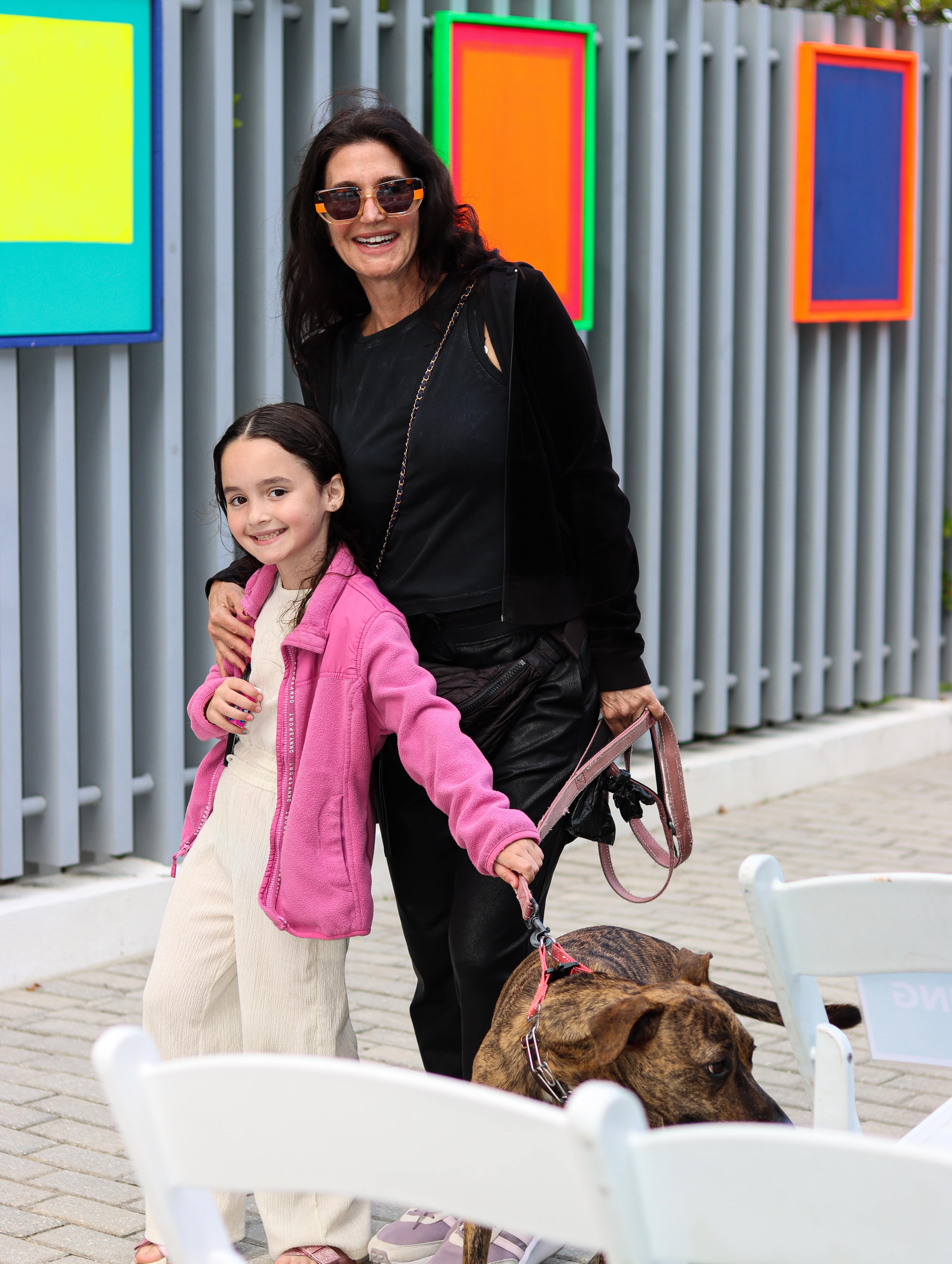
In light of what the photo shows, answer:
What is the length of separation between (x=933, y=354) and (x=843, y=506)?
109 centimetres

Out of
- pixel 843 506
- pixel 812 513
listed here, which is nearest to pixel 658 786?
pixel 812 513

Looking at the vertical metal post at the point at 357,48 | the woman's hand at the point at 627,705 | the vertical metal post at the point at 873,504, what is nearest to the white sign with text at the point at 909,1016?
the woman's hand at the point at 627,705

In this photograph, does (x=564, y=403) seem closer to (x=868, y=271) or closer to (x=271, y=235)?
(x=271, y=235)

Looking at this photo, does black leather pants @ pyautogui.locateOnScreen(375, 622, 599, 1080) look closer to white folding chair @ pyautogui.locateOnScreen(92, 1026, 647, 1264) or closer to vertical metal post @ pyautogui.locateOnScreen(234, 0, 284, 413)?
white folding chair @ pyautogui.locateOnScreen(92, 1026, 647, 1264)

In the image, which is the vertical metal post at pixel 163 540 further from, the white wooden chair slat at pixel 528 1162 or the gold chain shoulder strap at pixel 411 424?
the white wooden chair slat at pixel 528 1162

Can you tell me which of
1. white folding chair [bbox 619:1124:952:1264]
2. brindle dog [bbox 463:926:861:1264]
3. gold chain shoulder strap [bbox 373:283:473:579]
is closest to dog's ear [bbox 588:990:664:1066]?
brindle dog [bbox 463:926:861:1264]

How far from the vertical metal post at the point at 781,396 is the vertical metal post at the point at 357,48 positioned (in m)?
2.47

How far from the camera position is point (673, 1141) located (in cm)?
138

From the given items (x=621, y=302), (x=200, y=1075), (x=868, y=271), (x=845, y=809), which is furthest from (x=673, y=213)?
(x=200, y=1075)

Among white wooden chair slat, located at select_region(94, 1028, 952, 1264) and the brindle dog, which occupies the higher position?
white wooden chair slat, located at select_region(94, 1028, 952, 1264)

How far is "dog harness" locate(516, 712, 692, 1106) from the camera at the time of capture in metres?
2.94

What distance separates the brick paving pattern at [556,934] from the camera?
3801 mm

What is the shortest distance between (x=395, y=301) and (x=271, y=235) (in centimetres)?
295

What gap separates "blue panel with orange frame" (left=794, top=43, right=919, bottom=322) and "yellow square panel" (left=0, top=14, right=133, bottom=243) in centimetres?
374
